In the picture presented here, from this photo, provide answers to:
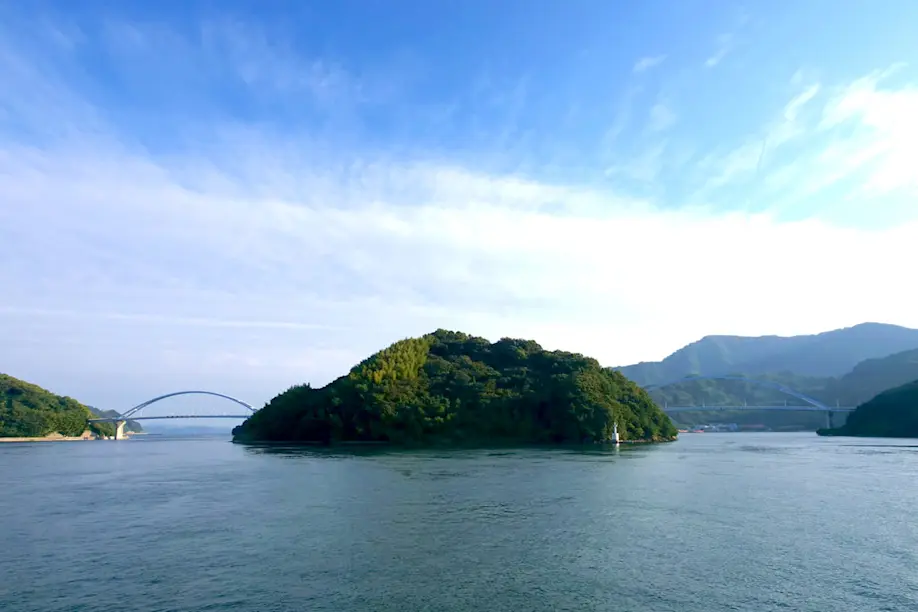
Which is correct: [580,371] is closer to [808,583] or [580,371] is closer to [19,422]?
[808,583]

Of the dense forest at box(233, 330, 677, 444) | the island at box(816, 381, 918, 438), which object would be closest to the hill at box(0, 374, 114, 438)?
the dense forest at box(233, 330, 677, 444)

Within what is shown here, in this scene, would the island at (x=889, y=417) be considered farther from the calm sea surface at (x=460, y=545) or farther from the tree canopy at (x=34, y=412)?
the tree canopy at (x=34, y=412)

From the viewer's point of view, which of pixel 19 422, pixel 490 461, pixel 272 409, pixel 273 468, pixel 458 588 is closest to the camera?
pixel 458 588

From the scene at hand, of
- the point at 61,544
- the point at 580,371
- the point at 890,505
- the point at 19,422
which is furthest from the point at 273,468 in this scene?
the point at 19,422

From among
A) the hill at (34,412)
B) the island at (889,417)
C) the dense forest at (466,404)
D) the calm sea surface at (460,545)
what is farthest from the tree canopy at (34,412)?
the island at (889,417)

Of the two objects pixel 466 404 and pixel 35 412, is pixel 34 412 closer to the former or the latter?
pixel 35 412

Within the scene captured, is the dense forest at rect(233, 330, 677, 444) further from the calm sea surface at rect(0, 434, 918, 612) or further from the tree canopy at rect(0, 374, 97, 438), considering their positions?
the tree canopy at rect(0, 374, 97, 438)

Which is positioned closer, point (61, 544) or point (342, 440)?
point (61, 544)

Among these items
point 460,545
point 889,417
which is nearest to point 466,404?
point 460,545
